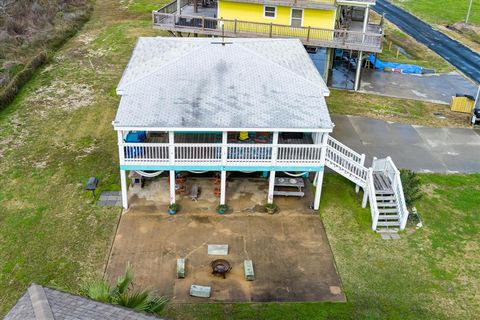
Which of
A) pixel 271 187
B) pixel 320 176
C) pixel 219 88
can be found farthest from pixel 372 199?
pixel 219 88

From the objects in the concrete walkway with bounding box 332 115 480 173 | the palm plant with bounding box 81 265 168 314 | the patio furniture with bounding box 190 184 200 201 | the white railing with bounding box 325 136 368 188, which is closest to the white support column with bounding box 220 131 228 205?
the patio furniture with bounding box 190 184 200 201

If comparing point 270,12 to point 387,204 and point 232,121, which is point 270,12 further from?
point 387,204

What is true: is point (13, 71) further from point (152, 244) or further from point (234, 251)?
point (234, 251)

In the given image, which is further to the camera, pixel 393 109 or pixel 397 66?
pixel 397 66

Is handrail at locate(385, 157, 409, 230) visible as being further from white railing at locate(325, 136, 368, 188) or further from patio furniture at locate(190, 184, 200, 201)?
patio furniture at locate(190, 184, 200, 201)

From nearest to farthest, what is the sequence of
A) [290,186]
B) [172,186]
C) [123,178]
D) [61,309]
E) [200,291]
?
[61,309] < [200,291] < [123,178] < [172,186] < [290,186]

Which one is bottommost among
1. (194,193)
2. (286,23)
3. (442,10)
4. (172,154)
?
(194,193)
